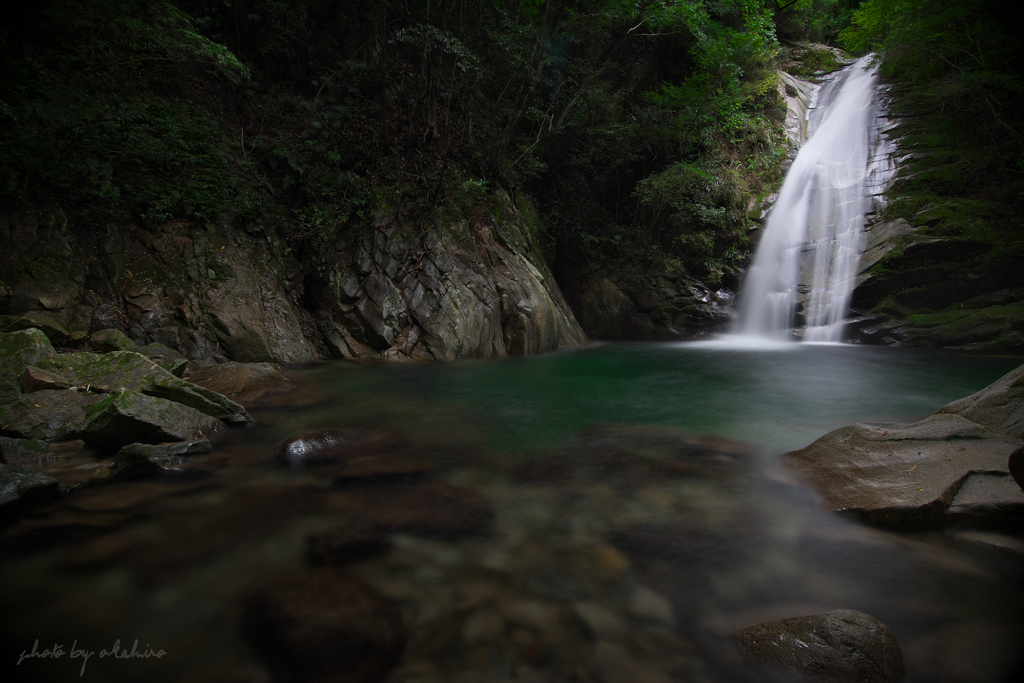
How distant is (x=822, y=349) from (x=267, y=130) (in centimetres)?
Result: 1351

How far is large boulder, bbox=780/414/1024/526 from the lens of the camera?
2631 millimetres

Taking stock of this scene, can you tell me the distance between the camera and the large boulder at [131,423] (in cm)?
354

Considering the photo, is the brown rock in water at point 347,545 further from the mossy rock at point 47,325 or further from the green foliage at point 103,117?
the green foliage at point 103,117

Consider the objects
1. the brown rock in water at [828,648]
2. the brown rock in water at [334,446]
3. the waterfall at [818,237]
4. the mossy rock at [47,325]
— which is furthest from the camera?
the waterfall at [818,237]

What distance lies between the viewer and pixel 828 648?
173 centimetres

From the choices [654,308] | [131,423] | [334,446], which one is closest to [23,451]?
[131,423]

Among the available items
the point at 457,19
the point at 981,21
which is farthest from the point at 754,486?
the point at 981,21

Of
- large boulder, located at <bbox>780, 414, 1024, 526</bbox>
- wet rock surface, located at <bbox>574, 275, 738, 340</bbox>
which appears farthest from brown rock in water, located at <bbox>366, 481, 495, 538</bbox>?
wet rock surface, located at <bbox>574, 275, 738, 340</bbox>

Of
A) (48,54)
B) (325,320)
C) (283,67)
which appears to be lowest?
(325,320)

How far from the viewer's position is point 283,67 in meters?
10.7

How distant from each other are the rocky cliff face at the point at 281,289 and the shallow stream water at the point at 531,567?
13.6ft

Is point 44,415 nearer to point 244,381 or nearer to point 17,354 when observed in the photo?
point 17,354

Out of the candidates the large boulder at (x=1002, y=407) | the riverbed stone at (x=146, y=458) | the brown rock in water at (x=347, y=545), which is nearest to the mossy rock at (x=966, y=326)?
the large boulder at (x=1002, y=407)

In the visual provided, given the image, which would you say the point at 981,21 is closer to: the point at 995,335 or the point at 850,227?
the point at 850,227
